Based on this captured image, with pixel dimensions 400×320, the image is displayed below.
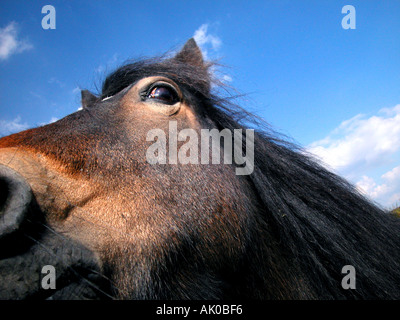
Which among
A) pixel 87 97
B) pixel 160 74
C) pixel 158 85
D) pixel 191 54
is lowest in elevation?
pixel 158 85

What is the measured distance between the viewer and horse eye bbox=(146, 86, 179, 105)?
8.54 ft

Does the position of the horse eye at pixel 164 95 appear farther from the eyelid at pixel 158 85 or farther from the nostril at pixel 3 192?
the nostril at pixel 3 192

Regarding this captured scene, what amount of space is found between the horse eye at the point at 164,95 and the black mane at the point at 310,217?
1.01 ft

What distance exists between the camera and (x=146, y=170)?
6.54 feet

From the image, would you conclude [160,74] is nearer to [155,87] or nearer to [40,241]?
[155,87]

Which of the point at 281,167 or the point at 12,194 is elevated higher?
the point at 281,167

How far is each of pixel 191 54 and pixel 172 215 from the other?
8.30ft

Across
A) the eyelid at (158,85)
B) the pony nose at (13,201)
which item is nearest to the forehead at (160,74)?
the eyelid at (158,85)

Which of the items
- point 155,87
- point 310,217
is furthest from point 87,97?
point 310,217

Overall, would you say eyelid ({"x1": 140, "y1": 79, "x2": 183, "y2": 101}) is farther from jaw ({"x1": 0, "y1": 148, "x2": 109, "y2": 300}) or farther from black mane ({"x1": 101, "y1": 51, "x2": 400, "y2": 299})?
jaw ({"x1": 0, "y1": 148, "x2": 109, "y2": 300})

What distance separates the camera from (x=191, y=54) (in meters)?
3.55
